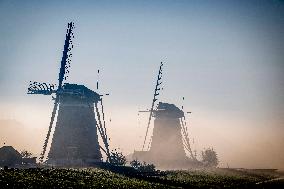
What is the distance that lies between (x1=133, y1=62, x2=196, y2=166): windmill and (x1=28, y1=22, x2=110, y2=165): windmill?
2093cm

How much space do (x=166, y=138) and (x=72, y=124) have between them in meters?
26.3

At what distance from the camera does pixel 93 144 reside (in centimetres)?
Answer: 4369

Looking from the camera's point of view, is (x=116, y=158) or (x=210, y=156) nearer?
(x=116, y=158)

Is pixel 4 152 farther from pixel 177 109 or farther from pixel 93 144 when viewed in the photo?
pixel 177 109

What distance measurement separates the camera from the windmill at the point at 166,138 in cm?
6331

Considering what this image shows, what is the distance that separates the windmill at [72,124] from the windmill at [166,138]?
20926mm

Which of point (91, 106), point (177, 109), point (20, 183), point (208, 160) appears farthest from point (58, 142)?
point (208, 160)

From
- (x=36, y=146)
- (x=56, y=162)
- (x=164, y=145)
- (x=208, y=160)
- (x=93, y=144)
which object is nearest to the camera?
(x=56, y=162)

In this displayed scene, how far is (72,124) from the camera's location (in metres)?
42.5

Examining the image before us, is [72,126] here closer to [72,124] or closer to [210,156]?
[72,124]

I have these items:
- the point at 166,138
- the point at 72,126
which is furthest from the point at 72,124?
the point at 166,138

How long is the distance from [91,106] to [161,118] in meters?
23.3

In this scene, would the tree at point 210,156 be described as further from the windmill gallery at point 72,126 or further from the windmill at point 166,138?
the windmill gallery at point 72,126

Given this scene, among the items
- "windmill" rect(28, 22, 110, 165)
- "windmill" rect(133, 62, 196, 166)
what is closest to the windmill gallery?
"windmill" rect(28, 22, 110, 165)
